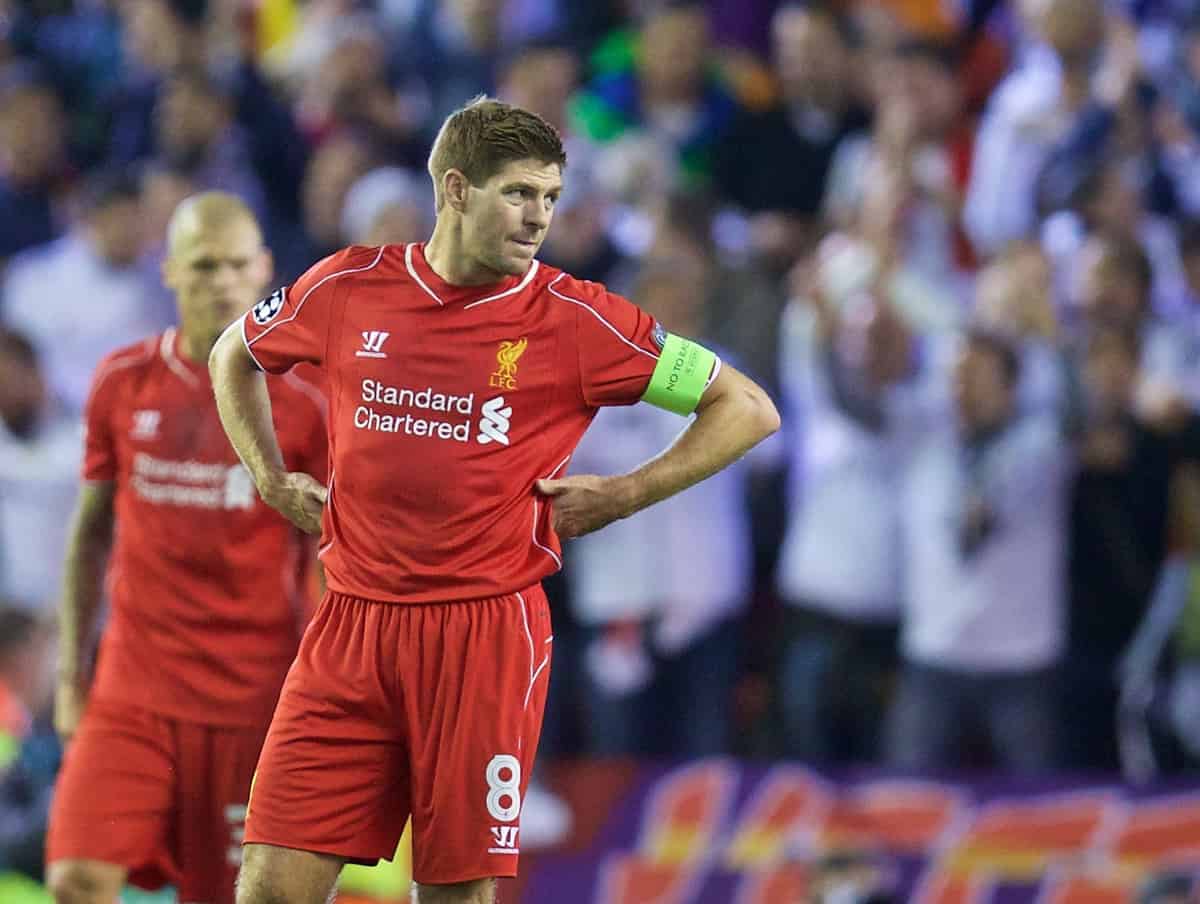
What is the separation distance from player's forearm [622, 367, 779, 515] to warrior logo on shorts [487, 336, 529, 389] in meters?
0.40

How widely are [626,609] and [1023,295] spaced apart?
2.26 m

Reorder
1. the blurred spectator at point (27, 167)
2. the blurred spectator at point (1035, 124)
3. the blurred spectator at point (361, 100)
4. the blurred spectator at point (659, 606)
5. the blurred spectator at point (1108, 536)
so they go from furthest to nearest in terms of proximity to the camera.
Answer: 1. the blurred spectator at point (27, 167)
2. the blurred spectator at point (361, 100)
3. the blurred spectator at point (1035, 124)
4. the blurred spectator at point (659, 606)
5. the blurred spectator at point (1108, 536)

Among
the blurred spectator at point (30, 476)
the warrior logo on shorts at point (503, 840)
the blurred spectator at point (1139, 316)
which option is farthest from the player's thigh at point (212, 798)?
the blurred spectator at point (1139, 316)

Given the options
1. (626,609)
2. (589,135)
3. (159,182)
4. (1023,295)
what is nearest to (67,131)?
(159,182)

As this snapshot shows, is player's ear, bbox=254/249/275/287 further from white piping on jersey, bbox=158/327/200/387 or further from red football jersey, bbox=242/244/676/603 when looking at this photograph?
red football jersey, bbox=242/244/676/603

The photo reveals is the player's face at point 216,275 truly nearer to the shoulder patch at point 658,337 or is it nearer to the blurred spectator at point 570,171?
the shoulder patch at point 658,337

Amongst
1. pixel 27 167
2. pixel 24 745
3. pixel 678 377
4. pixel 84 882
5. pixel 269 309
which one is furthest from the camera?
pixel 27 167

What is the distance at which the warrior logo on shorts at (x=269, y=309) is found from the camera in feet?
17.5

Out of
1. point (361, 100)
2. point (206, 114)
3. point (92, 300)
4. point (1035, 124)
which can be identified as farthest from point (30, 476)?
point (1035, 124)

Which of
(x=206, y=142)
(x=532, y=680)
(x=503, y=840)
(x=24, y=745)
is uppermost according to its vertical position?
(x=206, y=142)

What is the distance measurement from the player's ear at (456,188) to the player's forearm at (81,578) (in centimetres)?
190

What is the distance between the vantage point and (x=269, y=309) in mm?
5355

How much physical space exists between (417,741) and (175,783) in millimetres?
1422

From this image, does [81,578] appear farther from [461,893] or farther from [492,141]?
[492,141]
